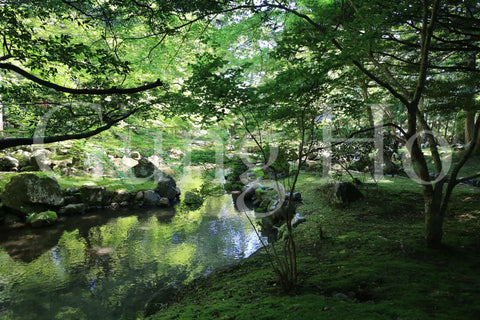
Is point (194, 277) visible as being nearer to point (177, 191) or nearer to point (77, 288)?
point (77, 288)

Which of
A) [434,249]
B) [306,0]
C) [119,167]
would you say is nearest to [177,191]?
[119,167]

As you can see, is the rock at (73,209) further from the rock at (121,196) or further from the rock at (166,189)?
the rock at (166,189)

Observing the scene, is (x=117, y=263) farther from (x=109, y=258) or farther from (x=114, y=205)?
(x=114, y=205)

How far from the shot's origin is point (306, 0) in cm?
688

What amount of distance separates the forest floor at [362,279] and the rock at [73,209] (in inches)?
304

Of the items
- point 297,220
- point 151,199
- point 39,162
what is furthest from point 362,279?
point 39,162

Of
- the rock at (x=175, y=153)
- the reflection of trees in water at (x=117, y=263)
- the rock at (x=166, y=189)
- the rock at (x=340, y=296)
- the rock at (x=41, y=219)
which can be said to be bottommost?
the reflection of trees in water at (x=117, y=263)

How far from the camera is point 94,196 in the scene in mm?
10992

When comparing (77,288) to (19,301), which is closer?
(19,301)

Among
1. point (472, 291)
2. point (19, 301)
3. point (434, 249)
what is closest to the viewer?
point (472, 291)

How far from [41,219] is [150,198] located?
13.1 ft

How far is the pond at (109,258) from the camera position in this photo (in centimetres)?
484

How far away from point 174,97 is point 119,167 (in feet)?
34.6

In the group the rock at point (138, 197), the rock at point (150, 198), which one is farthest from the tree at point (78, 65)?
the rock at point (138, 197)
